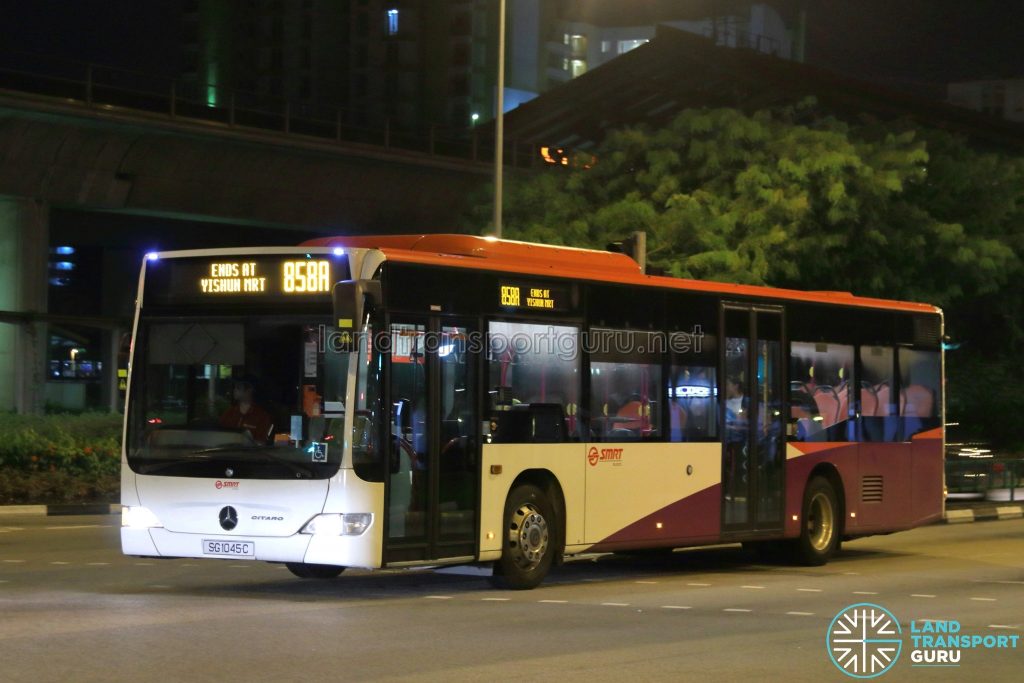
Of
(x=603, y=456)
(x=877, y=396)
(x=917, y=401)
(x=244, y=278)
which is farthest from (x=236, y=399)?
(x=917, y=401)

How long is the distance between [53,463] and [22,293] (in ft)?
50.7

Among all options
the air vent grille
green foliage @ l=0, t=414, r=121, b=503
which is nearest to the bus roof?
the air vent grille

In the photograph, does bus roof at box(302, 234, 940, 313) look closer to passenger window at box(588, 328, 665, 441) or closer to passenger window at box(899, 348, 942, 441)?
passenger window at box(588, 328, 665, 441)

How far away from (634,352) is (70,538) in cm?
824

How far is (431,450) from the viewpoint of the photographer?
45.7ft

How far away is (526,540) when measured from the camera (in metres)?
14.9

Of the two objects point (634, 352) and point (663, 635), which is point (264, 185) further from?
point (663, 635)

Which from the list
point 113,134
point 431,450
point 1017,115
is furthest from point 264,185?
point 1017,115

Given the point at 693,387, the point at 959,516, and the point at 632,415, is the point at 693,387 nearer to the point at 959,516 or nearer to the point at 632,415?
the point at 632,415

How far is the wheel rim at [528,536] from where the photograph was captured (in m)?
14.8

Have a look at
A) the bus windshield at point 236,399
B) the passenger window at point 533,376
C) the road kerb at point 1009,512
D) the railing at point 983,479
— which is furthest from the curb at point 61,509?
the railing at point 983,479

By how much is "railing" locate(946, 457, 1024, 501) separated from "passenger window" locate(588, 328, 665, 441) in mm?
16648

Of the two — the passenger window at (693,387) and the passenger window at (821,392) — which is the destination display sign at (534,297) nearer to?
the passenger window at (693,387)

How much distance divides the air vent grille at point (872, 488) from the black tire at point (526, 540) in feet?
19.0
